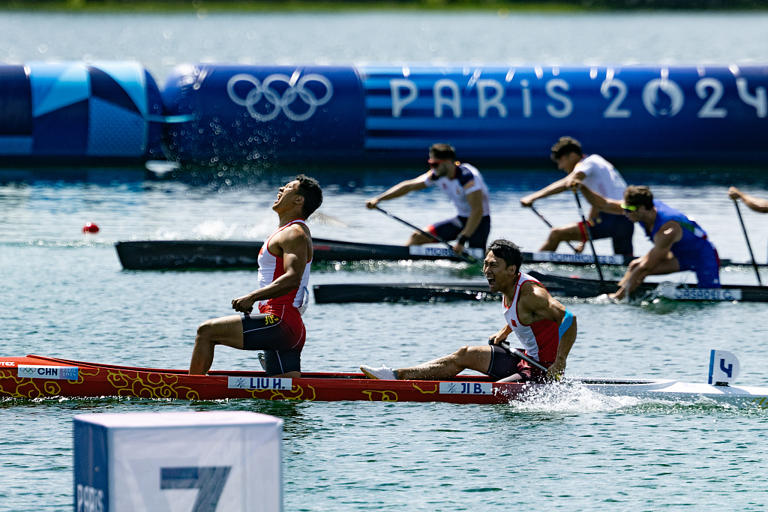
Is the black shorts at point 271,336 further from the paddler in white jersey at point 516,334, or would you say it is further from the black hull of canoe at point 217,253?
the black hull of canoe at point 217,253

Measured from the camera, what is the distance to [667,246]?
17094mm

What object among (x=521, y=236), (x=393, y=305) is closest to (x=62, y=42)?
(x=521, y=236)

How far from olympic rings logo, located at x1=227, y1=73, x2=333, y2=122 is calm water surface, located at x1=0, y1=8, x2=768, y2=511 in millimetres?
1364

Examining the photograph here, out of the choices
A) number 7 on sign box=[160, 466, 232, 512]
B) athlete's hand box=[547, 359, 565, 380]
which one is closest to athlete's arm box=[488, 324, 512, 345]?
athlete's hand box=[547, 359, 565, 380]

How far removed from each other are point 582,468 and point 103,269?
10.7m

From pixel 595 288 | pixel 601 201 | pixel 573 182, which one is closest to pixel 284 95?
pixel 601 201

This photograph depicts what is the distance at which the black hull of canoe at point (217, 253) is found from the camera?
19.7m

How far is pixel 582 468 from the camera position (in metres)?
10.6

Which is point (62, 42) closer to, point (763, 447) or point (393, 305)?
point (393, 305)

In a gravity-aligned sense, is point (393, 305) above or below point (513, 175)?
below

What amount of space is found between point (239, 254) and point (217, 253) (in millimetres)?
316

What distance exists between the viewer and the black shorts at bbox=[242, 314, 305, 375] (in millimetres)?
11547

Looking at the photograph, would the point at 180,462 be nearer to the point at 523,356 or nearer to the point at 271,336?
the point at 271,336

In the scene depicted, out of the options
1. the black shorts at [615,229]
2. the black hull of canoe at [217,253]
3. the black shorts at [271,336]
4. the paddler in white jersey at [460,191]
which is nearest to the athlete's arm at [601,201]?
the black shorts at [615,229]
